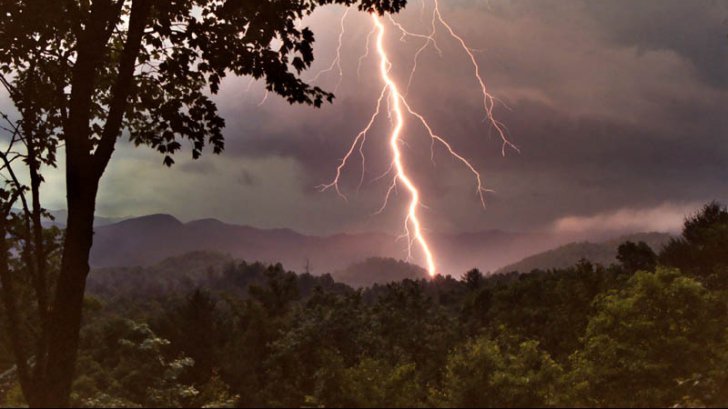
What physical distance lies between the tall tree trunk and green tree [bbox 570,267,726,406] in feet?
56.0

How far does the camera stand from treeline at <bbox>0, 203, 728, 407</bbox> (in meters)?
12.9

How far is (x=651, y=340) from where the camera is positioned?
827 inches

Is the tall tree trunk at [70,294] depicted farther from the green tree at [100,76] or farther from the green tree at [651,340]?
the green tree at [651,340]

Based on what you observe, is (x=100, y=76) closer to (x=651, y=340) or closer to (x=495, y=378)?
(x=495, y=378)

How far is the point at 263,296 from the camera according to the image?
257 feet

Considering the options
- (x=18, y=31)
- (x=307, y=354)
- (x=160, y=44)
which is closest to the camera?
(x=18, y=31)

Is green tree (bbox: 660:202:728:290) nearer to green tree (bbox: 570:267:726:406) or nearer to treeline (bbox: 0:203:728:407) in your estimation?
treeline (bbox: 0:203:728:407)

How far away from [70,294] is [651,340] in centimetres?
1961

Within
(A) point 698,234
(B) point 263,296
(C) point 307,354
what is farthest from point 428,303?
(A) point 698,234

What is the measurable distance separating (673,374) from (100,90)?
20.4 m

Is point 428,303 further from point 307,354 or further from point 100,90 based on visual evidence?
point 100,90

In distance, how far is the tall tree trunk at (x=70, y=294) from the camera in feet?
27.0

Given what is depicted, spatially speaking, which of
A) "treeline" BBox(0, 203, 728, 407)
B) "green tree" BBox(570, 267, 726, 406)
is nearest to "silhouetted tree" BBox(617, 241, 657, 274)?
"treeline" BBox(0, 203, 728, 407)

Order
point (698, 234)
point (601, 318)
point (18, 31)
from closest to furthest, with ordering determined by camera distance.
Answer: point (18, 31) < point (601, 318) < point (698, 234)
